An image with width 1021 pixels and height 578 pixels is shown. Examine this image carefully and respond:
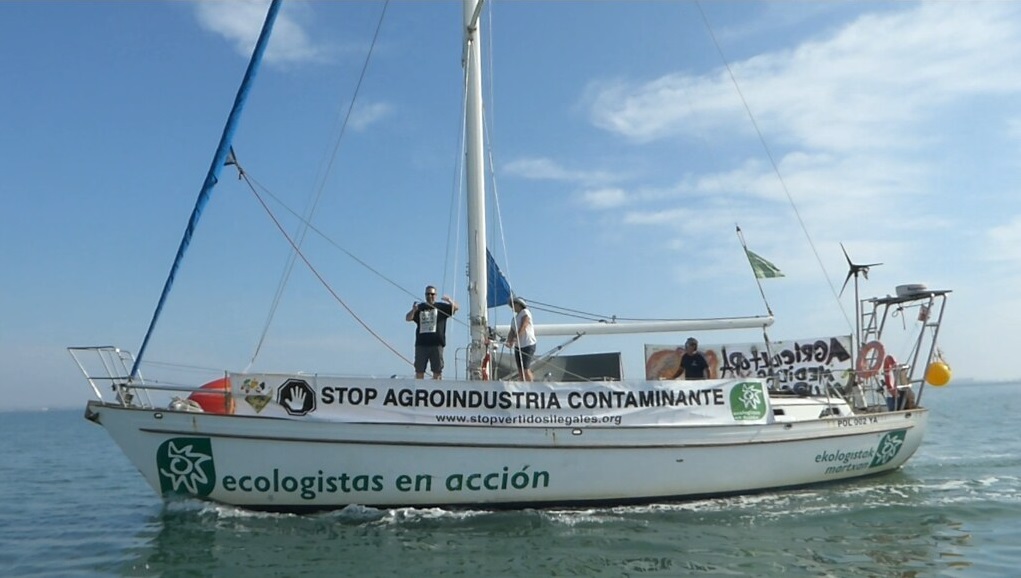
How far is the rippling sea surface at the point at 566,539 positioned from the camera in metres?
8.35

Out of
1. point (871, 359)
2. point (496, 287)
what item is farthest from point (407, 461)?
point (871, 359)

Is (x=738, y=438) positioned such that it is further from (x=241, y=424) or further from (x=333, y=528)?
(x=241, y=424)

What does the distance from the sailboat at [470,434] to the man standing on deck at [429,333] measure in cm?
53

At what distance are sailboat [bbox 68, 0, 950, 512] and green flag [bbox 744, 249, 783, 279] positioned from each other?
3113mm

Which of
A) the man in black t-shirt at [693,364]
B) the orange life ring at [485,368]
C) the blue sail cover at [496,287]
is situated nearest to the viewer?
the orange life ring at [485,368]

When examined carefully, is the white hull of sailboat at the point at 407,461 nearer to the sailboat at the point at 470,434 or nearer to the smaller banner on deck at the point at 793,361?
the sailboat at the point at 470,434

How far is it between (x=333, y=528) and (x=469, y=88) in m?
7.10

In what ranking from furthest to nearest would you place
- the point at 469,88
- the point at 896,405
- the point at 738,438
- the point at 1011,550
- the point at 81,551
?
1. the point at 896,405
2. the point at 469,88
3. the point at 738,438
4. the point at 81,551
5. the point at 1011,550

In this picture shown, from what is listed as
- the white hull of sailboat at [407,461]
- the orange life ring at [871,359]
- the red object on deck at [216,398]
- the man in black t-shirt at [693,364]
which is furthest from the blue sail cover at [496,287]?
the orange life ring at [871,359]

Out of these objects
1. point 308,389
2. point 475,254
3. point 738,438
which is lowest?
point 738,438

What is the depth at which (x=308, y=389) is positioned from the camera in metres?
10.3

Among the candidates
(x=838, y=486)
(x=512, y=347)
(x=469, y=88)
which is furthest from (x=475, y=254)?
(x=838, y=486)

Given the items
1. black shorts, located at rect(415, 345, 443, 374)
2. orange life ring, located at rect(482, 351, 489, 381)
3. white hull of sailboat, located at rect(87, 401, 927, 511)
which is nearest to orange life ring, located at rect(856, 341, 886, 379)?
white hull of sailboat, located at rect(87, 401, 927, 511)

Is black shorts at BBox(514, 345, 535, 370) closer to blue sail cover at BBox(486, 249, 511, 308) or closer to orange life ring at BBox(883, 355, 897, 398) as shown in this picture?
blue sail cover at BBox(486, 249, 511, 308)
